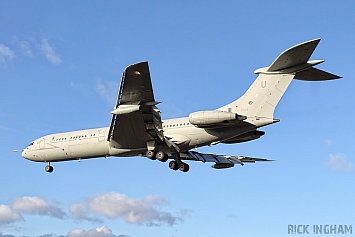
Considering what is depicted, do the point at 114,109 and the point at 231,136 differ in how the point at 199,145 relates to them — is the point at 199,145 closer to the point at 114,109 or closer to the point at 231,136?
the point at 231,136

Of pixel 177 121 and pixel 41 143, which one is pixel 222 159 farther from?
pixel 41 143

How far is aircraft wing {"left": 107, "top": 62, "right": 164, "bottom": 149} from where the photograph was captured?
26.7 metres

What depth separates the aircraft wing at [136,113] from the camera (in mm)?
26680

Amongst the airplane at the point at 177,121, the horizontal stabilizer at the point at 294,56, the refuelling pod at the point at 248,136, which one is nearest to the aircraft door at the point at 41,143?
the airplane at the point at 177,121

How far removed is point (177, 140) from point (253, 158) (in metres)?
9.80

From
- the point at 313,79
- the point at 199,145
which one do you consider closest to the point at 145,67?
the point at 199,145

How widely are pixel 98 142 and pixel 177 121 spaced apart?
592 cm

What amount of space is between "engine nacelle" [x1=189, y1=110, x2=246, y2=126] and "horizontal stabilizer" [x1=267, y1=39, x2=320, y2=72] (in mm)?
3663

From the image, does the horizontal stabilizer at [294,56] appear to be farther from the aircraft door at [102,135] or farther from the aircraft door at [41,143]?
the aircraft door at [41,143]

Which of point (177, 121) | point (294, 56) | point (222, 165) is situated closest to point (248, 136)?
point (177, 121)

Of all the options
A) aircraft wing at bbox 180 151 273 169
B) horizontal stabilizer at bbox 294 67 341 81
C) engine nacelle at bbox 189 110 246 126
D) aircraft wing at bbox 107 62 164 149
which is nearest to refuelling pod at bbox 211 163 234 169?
aircraft wing at bbox 180 151 273 169

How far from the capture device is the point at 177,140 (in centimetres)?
3225

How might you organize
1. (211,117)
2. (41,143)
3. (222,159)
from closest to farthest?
(211,117)
(41,143)
(222,159)

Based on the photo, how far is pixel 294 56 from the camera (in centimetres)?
2831
